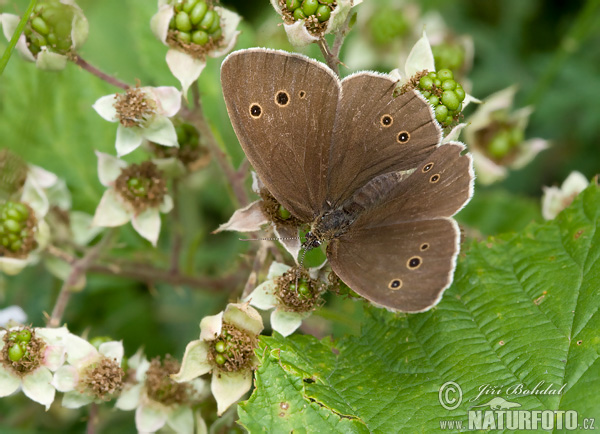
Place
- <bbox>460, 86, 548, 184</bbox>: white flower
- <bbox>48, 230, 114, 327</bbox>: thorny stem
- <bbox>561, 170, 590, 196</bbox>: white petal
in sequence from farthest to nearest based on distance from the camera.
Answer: <bbox>460, 86, 548, 184</bbox>: white flower, <bbox>561, 170, 590, 196</bbox>: white petal, <bbox>48, 230, 114, 327</bbox>: thorny stem

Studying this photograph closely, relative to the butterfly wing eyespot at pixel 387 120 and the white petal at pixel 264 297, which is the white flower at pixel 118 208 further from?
the butterfly wing eyespot at pixel 387 120

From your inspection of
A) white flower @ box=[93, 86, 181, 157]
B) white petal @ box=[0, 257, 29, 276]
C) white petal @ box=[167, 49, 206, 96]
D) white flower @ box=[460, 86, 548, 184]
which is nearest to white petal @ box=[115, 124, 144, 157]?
white flower @ box=[93, 86, 181, 157]

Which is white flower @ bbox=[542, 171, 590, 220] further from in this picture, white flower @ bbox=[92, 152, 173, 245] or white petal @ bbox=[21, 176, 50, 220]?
white petal @ bbox=[21, 176, 50, 220]

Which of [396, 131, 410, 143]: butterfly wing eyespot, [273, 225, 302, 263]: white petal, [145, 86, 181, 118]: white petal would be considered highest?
[396, 131, 410, 143]: butterfly wing eyespot

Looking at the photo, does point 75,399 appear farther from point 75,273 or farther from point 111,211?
point 111,211

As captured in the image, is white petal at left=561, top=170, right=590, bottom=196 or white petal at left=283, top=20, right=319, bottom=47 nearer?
white petal at left=283, top=20, right=319, bottom=47

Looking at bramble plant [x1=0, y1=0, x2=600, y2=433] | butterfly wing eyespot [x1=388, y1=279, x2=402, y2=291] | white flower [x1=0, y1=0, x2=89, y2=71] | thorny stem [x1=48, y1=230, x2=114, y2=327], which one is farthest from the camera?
thorny stem [x1=48, y1=230, x2=114, y2=327]

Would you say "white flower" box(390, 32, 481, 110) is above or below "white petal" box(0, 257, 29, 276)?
above
